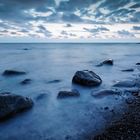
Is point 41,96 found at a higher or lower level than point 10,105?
lower

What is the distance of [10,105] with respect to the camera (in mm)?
9742

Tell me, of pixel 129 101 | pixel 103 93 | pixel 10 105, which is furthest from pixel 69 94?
pixel 10 105

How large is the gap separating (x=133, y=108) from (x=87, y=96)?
11.5 feet

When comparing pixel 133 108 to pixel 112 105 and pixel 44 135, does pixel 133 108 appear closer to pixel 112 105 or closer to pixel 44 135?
pixel 112 105

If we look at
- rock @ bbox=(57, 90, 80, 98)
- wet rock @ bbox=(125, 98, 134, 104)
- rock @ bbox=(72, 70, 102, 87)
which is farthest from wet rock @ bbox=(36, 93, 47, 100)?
wet rock @ bbox=(125, 98, 134, 104)

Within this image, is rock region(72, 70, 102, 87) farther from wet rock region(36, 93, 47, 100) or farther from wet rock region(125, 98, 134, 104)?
wet rock region(125, 98, 134, 104)

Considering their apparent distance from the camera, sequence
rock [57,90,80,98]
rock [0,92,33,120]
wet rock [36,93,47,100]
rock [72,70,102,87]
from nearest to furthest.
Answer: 1. rock [0,92,33,120]
2. rock [57,90,80,98]
3. wet rock [36,93,47,100]
4. rock [72,70,102,87]

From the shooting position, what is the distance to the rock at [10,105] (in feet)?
31.1

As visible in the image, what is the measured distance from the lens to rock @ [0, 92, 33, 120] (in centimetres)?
948

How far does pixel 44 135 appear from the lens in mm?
8195

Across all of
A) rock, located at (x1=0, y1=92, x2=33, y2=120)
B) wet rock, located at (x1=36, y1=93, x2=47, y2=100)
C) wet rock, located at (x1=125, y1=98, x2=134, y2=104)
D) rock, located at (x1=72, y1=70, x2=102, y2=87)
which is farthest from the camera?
rock, located at (x1=72, y1=70, x2=102, y2=87)

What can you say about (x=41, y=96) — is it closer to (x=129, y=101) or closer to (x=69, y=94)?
(x=69, y=94)

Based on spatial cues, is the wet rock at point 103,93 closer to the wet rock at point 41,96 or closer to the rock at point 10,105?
the wet rock at point 41,96

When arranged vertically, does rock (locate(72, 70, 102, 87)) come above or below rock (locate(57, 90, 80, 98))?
above
